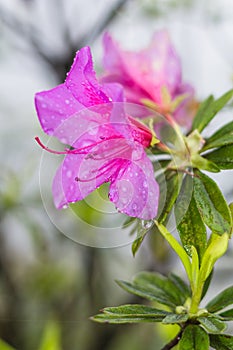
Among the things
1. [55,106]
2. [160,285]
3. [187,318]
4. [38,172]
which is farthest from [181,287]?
[38,172]

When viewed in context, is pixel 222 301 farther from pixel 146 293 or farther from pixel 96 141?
pixel 96 141

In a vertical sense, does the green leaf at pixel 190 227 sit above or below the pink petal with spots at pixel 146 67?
below

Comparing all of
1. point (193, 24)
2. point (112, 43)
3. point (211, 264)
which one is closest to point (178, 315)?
point (211, 264)

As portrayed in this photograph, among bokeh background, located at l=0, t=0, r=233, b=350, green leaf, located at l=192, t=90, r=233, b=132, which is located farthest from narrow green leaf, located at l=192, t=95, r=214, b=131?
bokeh background, located at l=0, t=0, r=233, b=350

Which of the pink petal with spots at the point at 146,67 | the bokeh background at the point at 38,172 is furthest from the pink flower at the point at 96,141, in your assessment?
the bokeh background at the point at 38,172

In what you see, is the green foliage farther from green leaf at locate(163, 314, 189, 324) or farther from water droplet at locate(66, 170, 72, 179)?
water droplet at locate(66, 170, 72, 179)

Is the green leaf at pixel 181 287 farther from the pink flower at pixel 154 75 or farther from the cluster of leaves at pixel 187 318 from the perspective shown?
the pink flower at pixel 154 75
